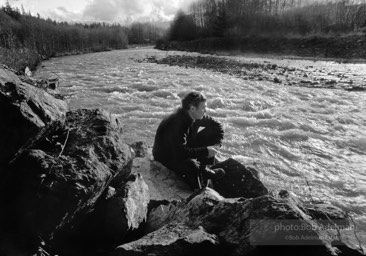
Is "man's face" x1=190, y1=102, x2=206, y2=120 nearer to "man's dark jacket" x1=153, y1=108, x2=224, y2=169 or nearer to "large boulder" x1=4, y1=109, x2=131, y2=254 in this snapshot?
"man's dark jacket" x1=153, y1=108, x2=224, y2=169

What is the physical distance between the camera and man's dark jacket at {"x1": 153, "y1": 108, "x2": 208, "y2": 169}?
4199 mm

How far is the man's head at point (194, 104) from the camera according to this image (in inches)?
165

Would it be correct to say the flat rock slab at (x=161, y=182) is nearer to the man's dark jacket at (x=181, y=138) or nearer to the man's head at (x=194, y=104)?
the man's dark jacket at (x=181, y=138)

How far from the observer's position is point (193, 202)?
286cm

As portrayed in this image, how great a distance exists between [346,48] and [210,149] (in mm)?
35651

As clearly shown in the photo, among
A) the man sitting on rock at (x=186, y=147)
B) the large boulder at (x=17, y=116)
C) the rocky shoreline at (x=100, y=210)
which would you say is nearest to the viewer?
the rocky shoreline at (x=100, y=210)

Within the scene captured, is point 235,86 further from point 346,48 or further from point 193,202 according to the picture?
point 346,48

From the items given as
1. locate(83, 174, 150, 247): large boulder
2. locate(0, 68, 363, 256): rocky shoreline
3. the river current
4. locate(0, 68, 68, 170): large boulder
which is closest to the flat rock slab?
locate(0, 68, 363, 256): rocky shoreline

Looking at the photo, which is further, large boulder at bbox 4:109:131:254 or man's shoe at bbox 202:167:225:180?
man's shoe at bbox 202:167:225:180

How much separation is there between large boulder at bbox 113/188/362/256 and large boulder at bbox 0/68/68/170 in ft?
4.52

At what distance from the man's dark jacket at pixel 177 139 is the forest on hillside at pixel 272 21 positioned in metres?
46.1

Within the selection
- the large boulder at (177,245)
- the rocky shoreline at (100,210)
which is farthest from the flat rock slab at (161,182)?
the large boulder at (177,245)

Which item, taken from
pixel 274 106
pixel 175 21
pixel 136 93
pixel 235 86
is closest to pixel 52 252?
pixel 274 106

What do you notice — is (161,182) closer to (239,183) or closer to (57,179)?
(239,183)
